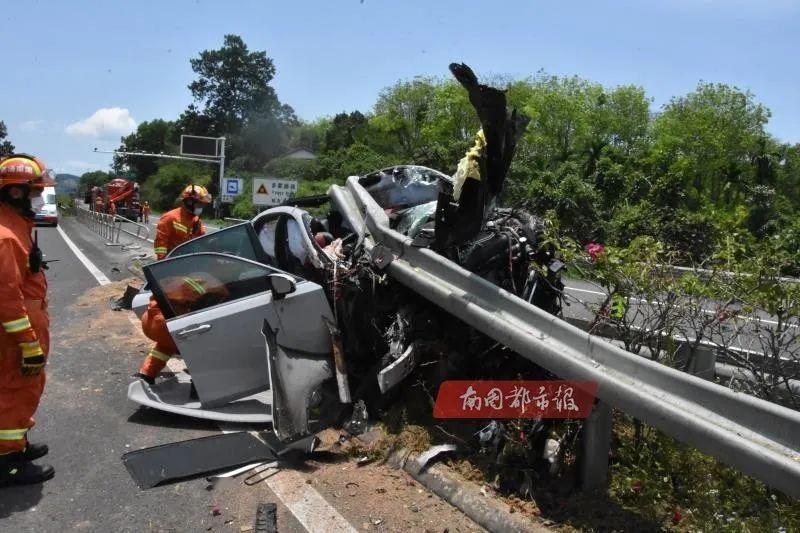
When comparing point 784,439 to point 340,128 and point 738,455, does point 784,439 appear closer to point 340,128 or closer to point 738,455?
point 738,455

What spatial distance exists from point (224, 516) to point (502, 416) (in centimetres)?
171

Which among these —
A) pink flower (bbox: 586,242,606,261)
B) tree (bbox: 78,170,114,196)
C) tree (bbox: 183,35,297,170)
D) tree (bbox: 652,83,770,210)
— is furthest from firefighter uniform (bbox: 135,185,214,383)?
tree (bbox: 78,170,114,196)

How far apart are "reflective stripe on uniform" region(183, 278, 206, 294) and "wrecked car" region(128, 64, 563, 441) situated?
75mm

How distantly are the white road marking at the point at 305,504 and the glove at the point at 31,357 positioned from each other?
147 centimetres

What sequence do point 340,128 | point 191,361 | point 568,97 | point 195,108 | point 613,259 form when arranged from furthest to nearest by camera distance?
point 195,108, point 340,128, point 568,97, point 191,361, point 613,259

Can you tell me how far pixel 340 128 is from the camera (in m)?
64.9

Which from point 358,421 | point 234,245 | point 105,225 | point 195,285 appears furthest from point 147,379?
point 105,225

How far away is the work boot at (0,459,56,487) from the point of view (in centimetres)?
358

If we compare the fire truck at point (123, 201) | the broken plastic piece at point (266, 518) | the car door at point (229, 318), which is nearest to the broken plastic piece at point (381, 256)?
the car door at point (229, 318)

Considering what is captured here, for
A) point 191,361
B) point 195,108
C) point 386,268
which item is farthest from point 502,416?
point 195,108

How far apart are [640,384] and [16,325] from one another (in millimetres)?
3288

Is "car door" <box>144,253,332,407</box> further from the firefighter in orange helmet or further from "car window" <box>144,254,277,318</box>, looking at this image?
the firefighter in orange helmet

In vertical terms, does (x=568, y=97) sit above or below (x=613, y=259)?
above

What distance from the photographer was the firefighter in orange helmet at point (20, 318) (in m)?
3.43
